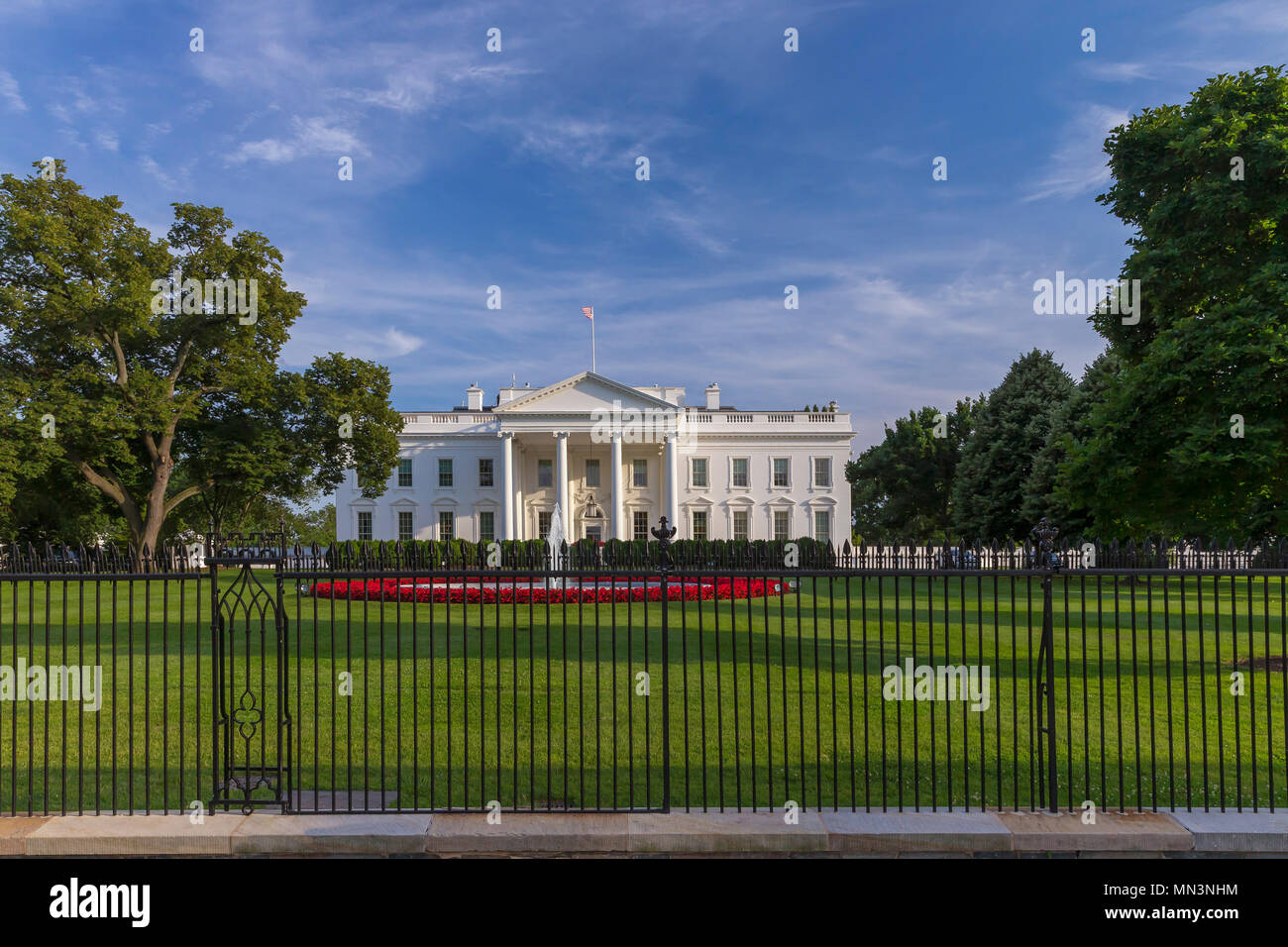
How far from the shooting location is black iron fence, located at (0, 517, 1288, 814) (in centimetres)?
577

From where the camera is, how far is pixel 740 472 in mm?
51250

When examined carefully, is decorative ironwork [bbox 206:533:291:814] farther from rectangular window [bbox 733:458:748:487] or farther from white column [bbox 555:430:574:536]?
rectangular window [bbox 733:458:748:487]

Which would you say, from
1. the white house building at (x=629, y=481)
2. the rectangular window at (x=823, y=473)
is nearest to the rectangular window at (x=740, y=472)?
the white house building at (x=629, y=481)

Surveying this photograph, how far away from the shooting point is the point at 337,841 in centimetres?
535

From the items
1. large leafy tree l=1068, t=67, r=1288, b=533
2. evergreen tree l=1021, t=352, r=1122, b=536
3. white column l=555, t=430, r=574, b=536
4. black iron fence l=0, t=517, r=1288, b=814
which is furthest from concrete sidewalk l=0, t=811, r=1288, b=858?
white column l=555, t=430, r=574, b=536

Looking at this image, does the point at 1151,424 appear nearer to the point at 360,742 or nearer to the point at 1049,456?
the point at 360,742

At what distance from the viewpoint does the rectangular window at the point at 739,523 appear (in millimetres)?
51156

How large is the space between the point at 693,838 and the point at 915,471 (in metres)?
51.3

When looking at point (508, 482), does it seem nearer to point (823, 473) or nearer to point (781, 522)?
point (781, 522)

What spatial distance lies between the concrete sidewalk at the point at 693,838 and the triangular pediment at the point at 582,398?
42.2m

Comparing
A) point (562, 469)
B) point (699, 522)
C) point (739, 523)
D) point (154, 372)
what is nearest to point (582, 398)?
point (562, 469)

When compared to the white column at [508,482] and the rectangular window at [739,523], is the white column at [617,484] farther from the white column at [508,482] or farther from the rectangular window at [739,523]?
the rectangular window at [739,523]

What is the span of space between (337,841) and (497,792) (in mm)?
1345
